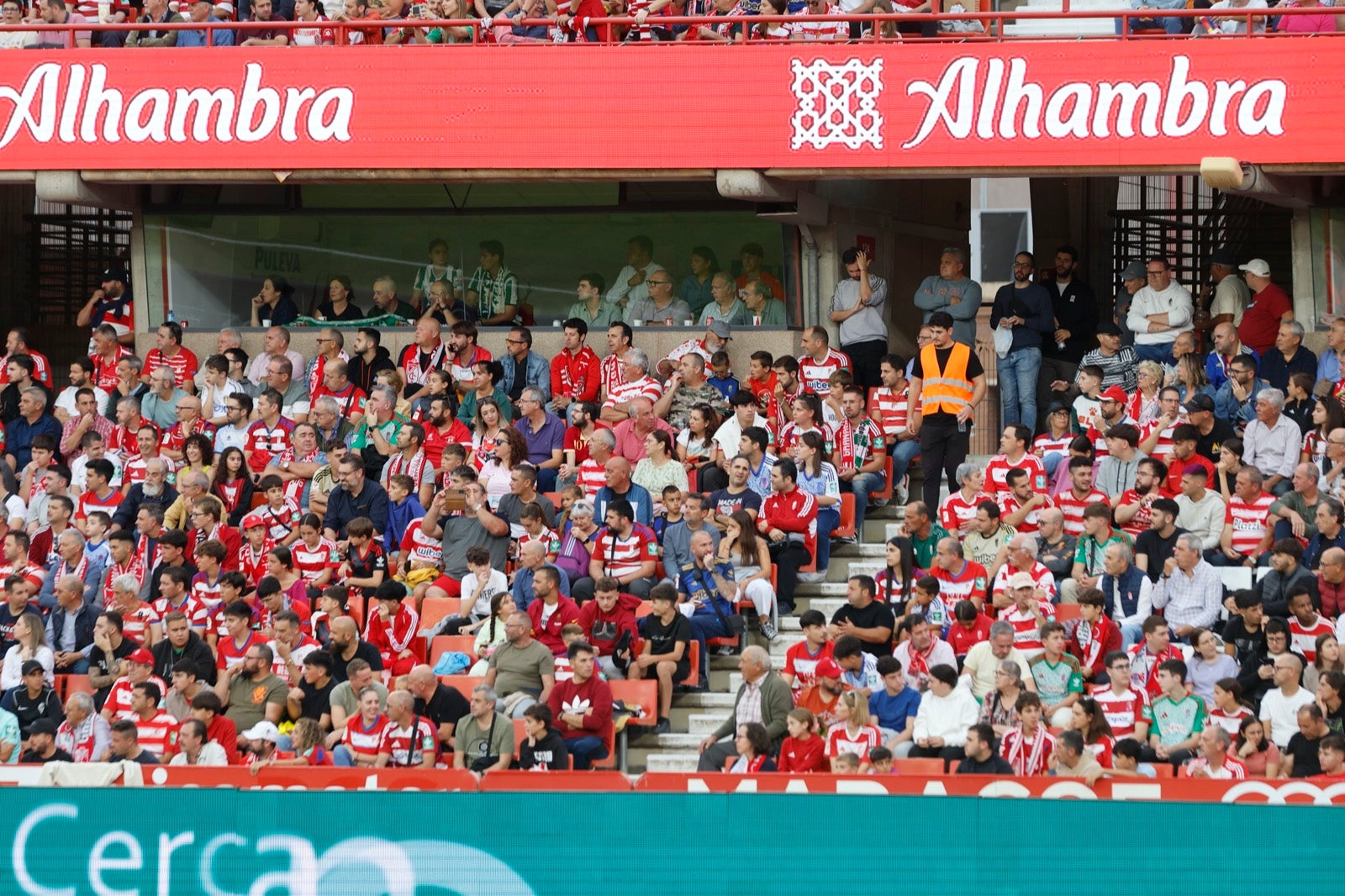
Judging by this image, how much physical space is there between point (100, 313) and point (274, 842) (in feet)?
37.3

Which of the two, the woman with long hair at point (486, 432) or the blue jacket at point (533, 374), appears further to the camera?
the blue jacket at point (533, 374)

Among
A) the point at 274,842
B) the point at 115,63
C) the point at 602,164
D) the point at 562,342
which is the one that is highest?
the point at 115,63

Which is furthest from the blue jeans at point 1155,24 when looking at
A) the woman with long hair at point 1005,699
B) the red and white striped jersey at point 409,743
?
the red and white striped jersey at point 409,743

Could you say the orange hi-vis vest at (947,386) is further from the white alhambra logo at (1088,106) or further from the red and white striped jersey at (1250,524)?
the red and white striped jersey at (1250,524)

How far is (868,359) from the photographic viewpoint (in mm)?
18109

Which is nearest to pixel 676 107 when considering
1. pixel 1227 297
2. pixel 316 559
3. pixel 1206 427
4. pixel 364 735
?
pixel 1227 297

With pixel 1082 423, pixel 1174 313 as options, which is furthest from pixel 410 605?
pixel 1174 313

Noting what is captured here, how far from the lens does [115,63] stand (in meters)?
18.7

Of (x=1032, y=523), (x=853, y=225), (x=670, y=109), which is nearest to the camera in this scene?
(x=1032, y=523)

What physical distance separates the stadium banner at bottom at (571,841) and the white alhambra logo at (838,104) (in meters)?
9.19

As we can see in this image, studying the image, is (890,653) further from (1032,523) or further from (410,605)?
(410,605)

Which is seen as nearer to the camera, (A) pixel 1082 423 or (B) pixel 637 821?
(B) pixel 637 821

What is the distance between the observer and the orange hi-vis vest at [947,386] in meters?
16.5

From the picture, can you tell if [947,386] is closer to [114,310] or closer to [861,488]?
[861,488]
